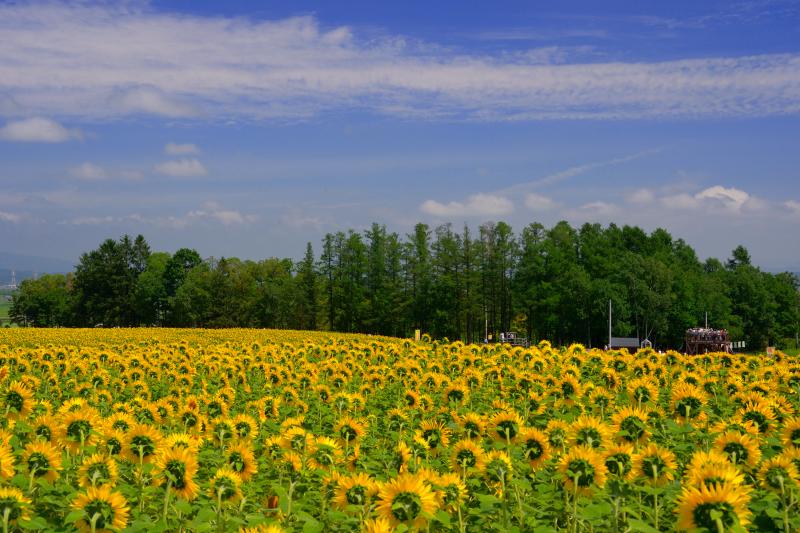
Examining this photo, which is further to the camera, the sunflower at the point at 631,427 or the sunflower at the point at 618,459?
the sunflower at the point at 631,427

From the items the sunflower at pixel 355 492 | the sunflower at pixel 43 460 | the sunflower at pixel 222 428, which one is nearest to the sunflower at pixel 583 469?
the sunflower at pixel 355 492

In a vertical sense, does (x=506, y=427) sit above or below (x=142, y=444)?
above

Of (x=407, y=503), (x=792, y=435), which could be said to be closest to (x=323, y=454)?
(x=407, y=503)

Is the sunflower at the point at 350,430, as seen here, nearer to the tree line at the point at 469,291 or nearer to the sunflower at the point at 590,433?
the sunflower at the point at 590,433

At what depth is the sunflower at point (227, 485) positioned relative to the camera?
15.9 feet

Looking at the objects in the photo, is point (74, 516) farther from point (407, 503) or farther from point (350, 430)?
point (350, 430)

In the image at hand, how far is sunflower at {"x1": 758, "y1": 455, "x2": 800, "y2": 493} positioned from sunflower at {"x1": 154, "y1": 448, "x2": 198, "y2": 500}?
3.65 metres

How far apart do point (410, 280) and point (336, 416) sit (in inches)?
2645

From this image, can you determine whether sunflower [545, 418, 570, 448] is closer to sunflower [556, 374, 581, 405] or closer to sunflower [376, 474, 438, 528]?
sunflower [376, 474, 438, 528]

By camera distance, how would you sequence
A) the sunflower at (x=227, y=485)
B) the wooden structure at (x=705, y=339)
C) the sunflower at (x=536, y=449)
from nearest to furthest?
the sunflower at (x=227, y=485) → the sunflower at (x=536, y=449) → the wooden structure at (x=705, y=339)

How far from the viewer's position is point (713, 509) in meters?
3.48

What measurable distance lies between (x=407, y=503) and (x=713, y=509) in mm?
1522

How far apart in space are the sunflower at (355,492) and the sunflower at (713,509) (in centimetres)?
175

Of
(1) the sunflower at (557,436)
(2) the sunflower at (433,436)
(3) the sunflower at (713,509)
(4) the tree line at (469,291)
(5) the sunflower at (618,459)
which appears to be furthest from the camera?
(4) the tree line at (469,291)
